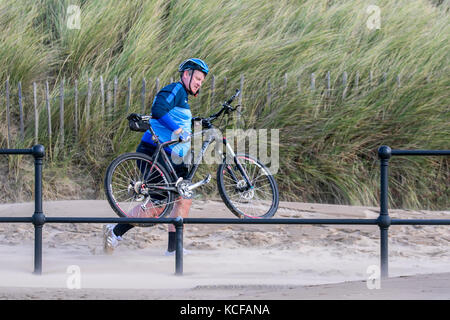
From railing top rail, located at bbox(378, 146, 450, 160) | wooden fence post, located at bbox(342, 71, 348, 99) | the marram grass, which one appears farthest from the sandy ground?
wooden fence post, located at bbox(342, 71, 348, 99)

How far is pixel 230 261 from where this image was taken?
7.02m

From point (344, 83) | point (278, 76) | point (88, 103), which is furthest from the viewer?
point (278, 76)

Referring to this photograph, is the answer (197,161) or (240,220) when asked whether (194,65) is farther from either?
(240,220)

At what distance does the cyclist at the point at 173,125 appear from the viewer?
286 inches

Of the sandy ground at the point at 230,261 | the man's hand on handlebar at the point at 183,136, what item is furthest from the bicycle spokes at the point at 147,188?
the sandy ground at the point at 230,261

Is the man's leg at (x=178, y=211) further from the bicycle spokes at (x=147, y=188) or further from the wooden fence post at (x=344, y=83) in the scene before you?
the wooden fence post at (x=344, y=83)

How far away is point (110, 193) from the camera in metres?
7.16

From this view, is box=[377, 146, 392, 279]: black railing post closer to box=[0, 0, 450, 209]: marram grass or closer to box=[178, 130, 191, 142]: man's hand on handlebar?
box=[178, 130, 191, 142]: man's hand on handlebar

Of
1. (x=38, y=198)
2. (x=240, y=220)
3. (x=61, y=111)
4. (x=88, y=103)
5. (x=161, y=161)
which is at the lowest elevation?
(x=240, y=220)

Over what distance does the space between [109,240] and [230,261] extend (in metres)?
1.12

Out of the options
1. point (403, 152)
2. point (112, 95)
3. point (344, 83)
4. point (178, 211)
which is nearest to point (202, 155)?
point (178, 211)

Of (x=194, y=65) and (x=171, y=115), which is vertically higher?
(x=194, y=65)

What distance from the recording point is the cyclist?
7.27 m

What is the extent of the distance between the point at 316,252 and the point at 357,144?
12.0ft
